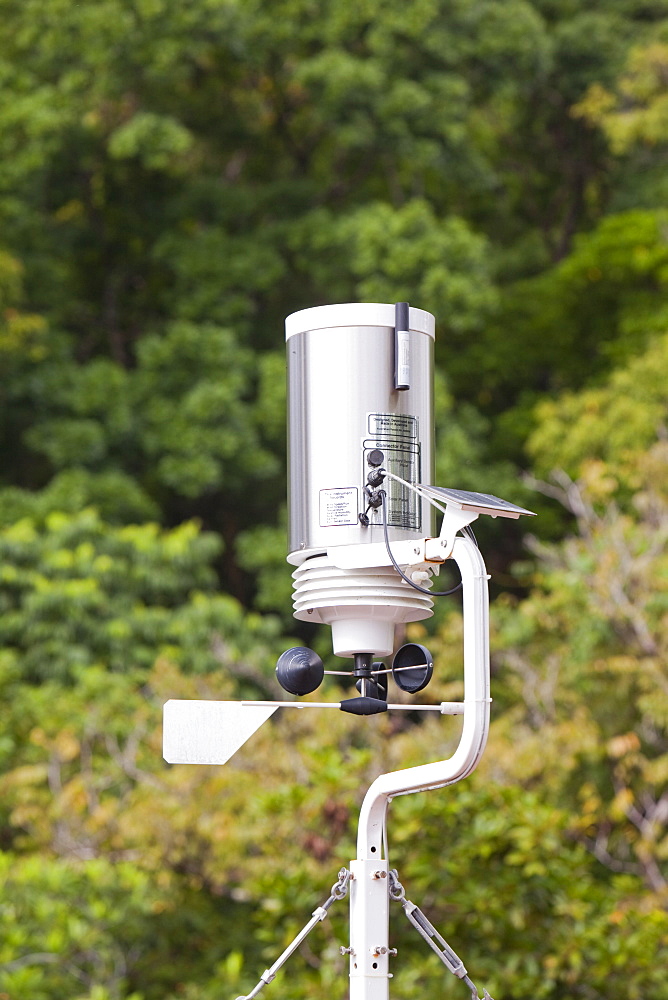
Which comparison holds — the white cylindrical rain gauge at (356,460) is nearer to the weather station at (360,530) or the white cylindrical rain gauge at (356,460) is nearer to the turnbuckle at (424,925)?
the weather station at (360,530)

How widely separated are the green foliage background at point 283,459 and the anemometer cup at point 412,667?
2.72m

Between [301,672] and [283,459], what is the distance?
379 inches

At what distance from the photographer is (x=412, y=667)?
7.50ft

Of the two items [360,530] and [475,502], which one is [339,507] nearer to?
[360,530]

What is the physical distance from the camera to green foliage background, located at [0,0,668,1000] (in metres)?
5.27

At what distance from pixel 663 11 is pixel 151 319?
5608mm

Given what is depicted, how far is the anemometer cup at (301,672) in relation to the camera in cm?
229

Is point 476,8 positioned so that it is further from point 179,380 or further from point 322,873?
point 322,873

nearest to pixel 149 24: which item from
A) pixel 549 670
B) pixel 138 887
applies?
pixel 549 670

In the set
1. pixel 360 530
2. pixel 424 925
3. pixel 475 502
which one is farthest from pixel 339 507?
pixel 424 925

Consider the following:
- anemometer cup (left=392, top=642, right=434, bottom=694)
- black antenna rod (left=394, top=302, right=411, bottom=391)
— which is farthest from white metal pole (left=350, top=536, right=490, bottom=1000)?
black antenna rod (left=394, top=302, right=411, bottom=391)

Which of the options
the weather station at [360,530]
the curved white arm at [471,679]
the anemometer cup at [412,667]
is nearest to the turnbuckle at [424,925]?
the weather station at [360,530]

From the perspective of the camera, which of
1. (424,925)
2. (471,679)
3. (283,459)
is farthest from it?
(283,459)

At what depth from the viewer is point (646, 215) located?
488 inches
